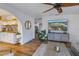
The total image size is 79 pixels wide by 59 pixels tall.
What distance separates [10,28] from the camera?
6.39 m

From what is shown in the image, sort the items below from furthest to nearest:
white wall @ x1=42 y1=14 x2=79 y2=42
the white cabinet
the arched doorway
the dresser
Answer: white wall @ x1=42 y1=14 x2=79 y2=42 < the dresser < the white cabinet < the arched doorway

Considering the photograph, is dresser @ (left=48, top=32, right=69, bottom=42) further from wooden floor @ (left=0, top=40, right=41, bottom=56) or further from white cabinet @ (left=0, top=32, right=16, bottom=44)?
white cabinet @ (left=0, top=32, right=16, bottom=44)

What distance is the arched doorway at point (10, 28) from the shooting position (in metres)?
5.33

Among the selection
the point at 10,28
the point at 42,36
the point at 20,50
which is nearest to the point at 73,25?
the point at 42,36

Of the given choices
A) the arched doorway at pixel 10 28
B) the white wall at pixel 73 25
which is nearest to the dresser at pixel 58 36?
the white wall at pixel 73 25

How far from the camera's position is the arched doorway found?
17.5ft

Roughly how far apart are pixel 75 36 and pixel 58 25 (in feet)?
4.18

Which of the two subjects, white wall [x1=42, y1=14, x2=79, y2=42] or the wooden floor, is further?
white wall [x1=42, y1=14, x2=79, y2=42]

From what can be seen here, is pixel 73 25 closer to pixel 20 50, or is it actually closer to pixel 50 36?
pixel 50 36

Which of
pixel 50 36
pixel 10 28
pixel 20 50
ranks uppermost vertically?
pixel 10 28

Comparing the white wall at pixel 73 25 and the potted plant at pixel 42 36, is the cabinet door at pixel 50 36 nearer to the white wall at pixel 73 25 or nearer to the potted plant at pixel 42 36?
the potted plant at pixel 42 36

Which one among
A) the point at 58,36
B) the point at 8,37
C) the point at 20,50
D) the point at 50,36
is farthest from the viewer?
the point at 50,36

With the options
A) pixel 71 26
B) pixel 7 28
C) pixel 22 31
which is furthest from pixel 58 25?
pixel 7 28

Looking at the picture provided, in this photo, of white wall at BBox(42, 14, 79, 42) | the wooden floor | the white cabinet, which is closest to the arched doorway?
the white cabinet
